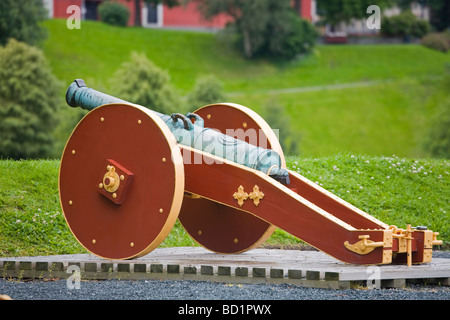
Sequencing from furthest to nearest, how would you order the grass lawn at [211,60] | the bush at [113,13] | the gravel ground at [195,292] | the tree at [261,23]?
the bush at [113,13]
the tree at [261,23]
the grass lawn at [211,60]
the gravel ground at [195,292]

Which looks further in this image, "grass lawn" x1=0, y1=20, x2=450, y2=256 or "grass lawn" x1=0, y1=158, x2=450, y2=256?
"grass lawn" x1=0, y1=20, x2=450, y2=256

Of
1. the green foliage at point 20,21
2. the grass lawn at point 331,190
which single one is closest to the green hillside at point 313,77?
the green foliage at point 20,21

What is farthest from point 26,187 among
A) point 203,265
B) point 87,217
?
point 203,265

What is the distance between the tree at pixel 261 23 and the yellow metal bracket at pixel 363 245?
136 ft

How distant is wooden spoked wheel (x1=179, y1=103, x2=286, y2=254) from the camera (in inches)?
299

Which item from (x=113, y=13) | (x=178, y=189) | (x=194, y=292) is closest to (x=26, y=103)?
(x=113, y=13)

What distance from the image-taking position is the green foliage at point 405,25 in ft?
180

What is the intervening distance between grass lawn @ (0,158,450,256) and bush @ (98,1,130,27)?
40744 millimetres

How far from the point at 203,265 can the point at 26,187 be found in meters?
4.37

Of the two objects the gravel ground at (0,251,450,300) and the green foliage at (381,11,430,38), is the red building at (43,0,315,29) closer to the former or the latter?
the green foliage at (381,11,430,38)

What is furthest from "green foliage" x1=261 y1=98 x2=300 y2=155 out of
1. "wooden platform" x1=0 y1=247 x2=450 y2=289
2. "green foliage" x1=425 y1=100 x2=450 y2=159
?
"wooden platform" x1=0 y1=247 x2=450 y2=289

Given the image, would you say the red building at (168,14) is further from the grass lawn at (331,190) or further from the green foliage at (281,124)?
the grass lawn at (331,190)

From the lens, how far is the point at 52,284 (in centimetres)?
661
